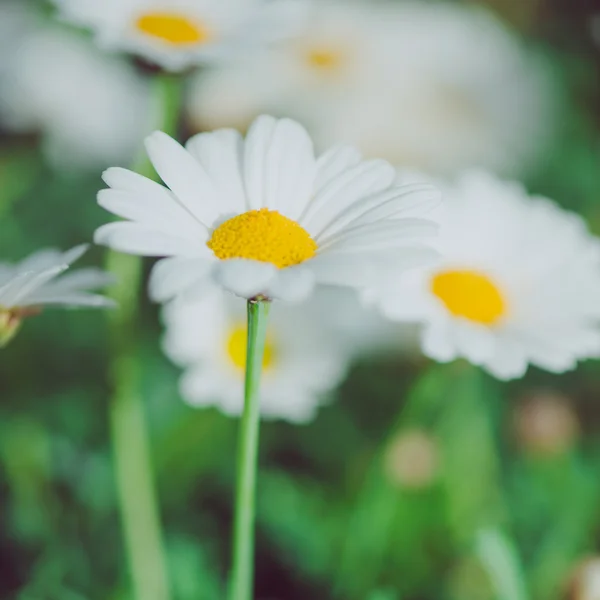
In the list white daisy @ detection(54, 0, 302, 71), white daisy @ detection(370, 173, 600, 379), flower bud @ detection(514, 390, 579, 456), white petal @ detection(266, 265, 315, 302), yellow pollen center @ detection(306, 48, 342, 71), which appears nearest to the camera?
white petal @ detection(266, 265, 315, 302)

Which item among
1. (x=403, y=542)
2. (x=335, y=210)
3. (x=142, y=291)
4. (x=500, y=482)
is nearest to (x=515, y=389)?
(x=500, y=482)

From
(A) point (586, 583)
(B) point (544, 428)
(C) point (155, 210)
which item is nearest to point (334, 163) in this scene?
(C) point (155, 210)

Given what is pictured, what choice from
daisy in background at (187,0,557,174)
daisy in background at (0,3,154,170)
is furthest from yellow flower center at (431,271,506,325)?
daisy in background at (0,3,154,170)

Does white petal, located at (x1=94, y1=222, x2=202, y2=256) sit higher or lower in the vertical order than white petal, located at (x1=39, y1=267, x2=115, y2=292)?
higher

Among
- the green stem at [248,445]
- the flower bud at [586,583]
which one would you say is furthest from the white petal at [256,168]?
the flower bud at [586,583]

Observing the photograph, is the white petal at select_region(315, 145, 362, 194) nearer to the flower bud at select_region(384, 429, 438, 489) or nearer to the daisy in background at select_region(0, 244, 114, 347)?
the daisy in background at select_region(0, 244, 114, 347)

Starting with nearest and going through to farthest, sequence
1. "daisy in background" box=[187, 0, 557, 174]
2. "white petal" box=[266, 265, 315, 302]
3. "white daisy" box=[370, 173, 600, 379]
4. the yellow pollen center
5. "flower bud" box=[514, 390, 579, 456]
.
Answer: "white petal" box=[266, 265, 315, 302] → "white daisy" box=[370, 173, 600, 379] → "flower bud" box=[514, 390, 579, 456] → "daisy in background" box=[187, 0, 557, 174] → the yellow pollen center

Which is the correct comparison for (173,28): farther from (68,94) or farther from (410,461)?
(68,94)

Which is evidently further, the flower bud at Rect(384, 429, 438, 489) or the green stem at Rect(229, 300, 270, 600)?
the flower bud at Rect(384, 429, 438, 489)
